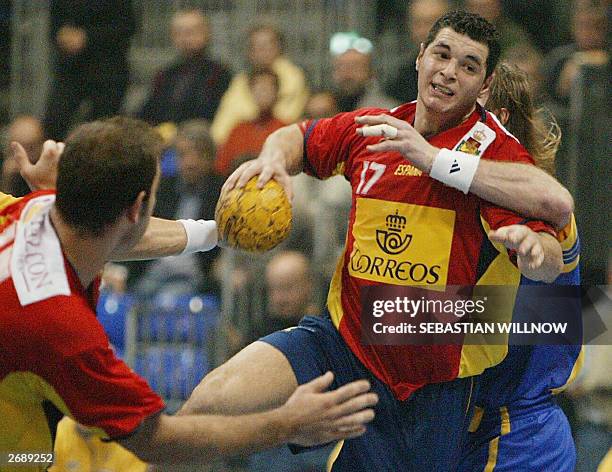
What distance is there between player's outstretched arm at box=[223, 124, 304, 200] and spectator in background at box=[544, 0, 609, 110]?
3.43 m

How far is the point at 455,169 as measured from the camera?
14.7 feet

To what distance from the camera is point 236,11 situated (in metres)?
9.29

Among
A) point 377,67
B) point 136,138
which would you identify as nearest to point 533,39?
point 377,67

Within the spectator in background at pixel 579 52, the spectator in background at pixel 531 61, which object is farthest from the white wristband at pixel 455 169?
the spectator in background at pixel 579 52

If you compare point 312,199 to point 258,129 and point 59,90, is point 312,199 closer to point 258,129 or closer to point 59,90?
point 258,129

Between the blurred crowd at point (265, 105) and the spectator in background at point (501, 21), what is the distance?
0.03ft

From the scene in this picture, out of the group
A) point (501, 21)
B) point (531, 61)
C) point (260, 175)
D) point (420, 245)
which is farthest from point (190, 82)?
point (420, 245)

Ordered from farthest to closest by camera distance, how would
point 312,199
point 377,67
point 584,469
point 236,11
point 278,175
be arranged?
point 236,11
point 377,67
point 312,199
point 584,469
point 278,175

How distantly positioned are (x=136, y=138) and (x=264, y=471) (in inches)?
147

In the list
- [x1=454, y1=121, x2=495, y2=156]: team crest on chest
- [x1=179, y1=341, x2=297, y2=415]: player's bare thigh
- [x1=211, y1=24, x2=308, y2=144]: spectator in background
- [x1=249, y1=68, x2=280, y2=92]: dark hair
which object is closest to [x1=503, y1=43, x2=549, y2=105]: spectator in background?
[x1=211, y1=24, x2=308, y2=144]: spectator in background

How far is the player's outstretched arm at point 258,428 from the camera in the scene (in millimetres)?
3707

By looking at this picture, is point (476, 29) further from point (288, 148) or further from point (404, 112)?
point (288, 148)

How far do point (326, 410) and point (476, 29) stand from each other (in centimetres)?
182

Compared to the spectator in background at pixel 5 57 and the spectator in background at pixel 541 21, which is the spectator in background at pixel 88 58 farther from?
the spectator in background at pixel 541 21
